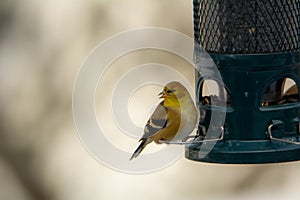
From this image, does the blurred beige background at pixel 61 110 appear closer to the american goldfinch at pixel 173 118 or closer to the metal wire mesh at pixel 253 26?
the american goldfinch at pixel 173 118

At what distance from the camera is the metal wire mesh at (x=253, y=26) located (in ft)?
20.3

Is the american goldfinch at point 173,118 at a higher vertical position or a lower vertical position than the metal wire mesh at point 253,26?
lower

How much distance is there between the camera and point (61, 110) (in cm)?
934

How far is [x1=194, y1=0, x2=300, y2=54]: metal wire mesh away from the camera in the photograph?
6.19 metres

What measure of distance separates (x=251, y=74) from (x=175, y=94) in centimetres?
55

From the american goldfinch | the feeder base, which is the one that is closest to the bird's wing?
the american goldfinch

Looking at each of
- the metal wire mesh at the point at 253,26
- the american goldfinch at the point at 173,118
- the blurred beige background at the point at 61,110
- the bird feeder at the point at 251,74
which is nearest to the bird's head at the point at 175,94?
the american goldfinch at the point at 173,118

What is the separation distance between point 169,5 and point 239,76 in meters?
3.37

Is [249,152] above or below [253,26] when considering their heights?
below

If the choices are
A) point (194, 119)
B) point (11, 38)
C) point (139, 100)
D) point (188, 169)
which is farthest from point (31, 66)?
point (194, 119)

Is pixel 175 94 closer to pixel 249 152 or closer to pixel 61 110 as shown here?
pixel 249 152

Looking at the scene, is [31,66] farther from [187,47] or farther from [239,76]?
[239,76]

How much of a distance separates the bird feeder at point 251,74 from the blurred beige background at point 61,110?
3014 mm

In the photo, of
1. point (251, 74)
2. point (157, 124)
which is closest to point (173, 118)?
point (157, 124)
